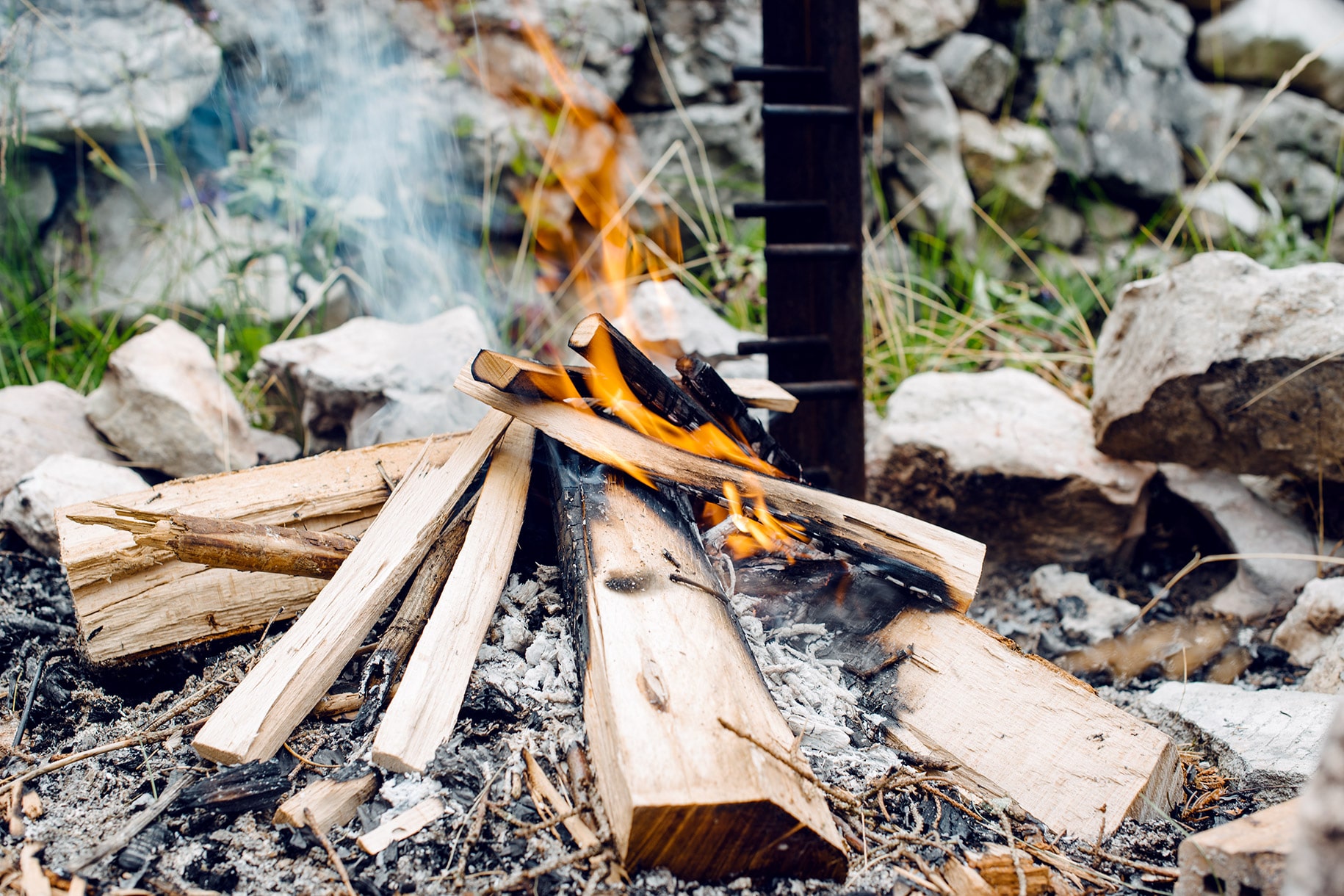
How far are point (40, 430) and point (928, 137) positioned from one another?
13.6 ft

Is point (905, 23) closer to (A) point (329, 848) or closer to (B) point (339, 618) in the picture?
(B) point (339, 618)

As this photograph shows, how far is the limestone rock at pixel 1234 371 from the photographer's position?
2035 mm

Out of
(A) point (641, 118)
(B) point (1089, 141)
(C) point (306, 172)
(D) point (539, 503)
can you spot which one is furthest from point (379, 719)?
(B) point (1089, 141)

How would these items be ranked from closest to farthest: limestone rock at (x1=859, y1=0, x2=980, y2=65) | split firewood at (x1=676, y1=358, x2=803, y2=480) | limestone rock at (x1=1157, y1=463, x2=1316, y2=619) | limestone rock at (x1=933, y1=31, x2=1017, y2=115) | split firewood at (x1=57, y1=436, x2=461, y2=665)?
1. split firewood at (x1=57, y1=436, x2=461, y2=665)
2. split firewood at (x1=676, y1=358, x2=803, y2=480)
3. limestone rock at (x1=1157, y1=463, x2=1316, y2=619)
4. limestone rock at (x1=859, y1=0, x2=980, y2=65)
5. limestone rock at (x1=933, y1=31, x2=1017, y2=115)

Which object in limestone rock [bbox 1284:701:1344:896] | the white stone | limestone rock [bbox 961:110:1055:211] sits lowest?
the white stone

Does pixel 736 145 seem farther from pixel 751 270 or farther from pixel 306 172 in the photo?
pixel 306 172

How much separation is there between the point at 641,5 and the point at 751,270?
149cm

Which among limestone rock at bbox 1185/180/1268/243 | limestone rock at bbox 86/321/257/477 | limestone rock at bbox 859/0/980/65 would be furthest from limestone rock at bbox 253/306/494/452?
limestone rock at bbox 1185/180/1268/243

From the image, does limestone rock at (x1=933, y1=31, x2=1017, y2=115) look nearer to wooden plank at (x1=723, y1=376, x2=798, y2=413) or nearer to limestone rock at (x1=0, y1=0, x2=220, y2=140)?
wooden plank at (x1=723, y1=376, x2=798, y2=413)

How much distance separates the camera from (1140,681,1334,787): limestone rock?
4.79 ft

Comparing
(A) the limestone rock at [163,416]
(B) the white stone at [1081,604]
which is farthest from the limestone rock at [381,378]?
(B) the white stone at [1081,604]

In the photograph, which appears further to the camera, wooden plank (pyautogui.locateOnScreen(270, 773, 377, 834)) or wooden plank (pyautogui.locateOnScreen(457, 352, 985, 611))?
wooden plank (pyautogui.locateOnScreen(457, 352, 985, 611))

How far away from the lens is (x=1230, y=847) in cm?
101

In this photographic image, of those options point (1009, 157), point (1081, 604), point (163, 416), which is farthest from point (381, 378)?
point (1009, 157)
